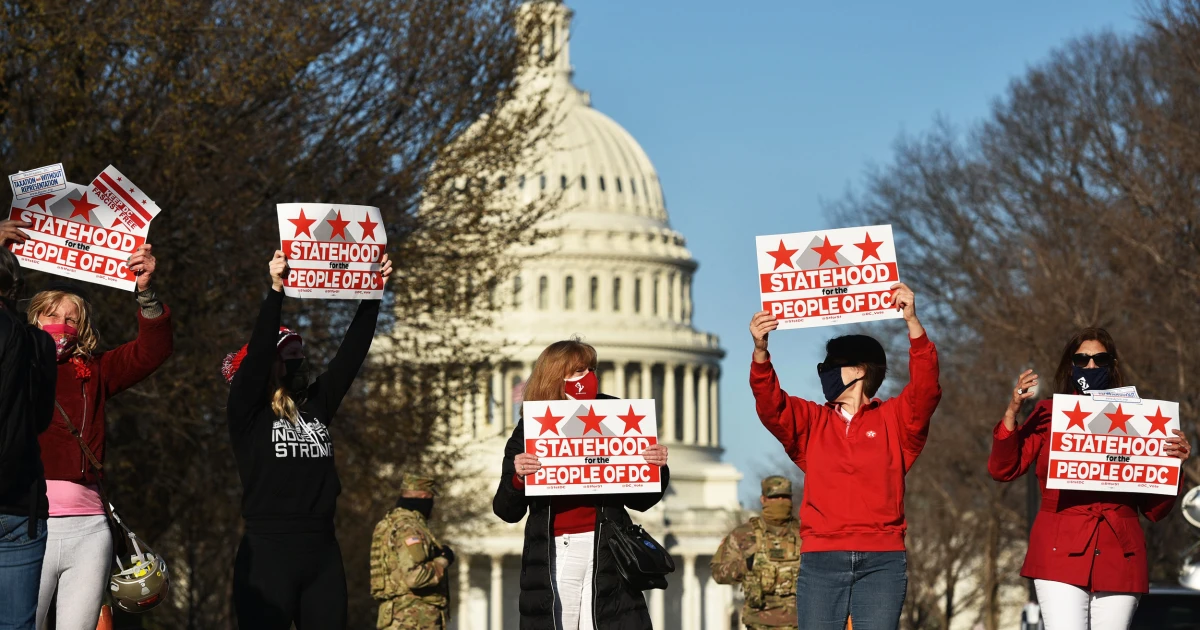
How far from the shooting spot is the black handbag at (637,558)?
8.27 meters

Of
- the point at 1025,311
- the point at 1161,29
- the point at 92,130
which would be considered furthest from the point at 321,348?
Result: the point at 1025,311

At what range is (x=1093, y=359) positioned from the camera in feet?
29.6

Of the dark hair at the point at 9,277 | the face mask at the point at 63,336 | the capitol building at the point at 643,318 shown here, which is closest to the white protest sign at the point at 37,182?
the face mask at the point at 63,336

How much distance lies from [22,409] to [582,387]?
280 centimetres

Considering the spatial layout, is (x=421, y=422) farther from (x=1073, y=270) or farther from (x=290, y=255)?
(x=290, y=255)

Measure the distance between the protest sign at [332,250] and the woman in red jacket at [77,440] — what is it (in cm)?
103

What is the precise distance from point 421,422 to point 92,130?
6.30 m

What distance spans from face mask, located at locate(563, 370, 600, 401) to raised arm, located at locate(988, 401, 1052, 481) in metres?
1.57

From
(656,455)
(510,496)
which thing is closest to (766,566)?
(656,455)

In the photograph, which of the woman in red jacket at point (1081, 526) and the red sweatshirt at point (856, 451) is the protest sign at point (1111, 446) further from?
the red sweatshirt at point (856, 451)

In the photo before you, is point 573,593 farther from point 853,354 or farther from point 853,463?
point 853,354

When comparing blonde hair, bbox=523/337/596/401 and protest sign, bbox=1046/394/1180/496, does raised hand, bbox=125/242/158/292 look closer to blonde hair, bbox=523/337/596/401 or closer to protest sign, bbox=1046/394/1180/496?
blonde hair, bbox=523/337/596/401

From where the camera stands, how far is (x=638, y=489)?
8.55 metres

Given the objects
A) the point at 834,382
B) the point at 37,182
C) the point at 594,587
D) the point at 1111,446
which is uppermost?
the point at 37,182
